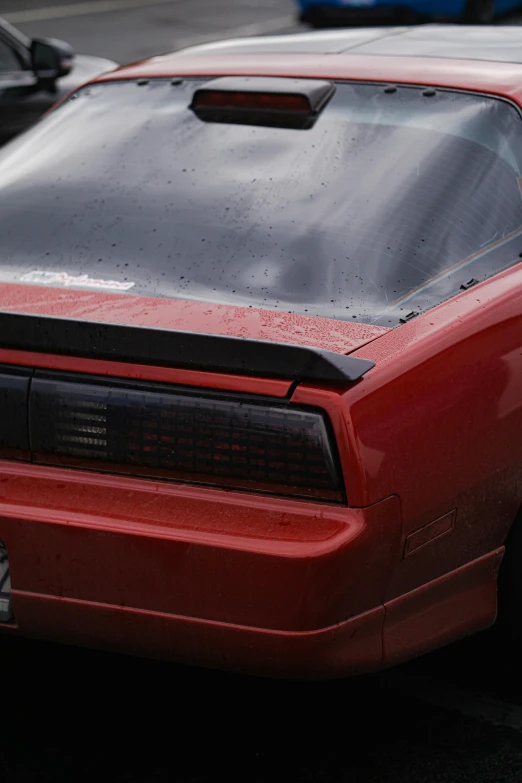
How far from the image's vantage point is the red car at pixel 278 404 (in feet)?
7.36

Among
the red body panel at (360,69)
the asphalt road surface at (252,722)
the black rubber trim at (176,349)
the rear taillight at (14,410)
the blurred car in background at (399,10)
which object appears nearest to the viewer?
the black rubber trim at (176,349)

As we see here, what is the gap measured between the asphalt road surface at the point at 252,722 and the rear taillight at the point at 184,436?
72 cm

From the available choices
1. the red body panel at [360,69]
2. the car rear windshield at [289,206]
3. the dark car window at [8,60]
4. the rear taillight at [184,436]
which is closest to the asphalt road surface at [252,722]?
the rear taillight at [184,436]

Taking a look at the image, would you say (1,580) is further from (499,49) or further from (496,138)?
(499,49)

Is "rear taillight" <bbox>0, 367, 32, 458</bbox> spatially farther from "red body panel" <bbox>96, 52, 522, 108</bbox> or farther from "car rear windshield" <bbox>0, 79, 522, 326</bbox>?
"red body panel" <bbox>96, 52, 522, 108</bbox>

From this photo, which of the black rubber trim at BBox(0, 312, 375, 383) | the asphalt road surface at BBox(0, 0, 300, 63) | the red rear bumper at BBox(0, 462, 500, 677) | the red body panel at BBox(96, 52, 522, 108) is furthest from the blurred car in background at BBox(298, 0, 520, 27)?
the red rear bumper at BBox(0, 462, 500, 677)

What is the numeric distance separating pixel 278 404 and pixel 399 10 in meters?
14.4

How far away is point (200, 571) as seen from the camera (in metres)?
2.25

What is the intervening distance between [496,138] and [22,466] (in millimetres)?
1425

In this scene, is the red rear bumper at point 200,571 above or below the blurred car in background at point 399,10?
above

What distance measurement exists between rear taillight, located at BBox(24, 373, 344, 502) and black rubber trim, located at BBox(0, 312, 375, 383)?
6 cm

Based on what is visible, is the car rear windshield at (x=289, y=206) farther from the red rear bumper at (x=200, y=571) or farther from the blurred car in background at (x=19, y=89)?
the blurred car in background at (x=19, y=89)

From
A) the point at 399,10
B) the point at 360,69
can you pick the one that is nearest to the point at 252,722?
the point at 360,69

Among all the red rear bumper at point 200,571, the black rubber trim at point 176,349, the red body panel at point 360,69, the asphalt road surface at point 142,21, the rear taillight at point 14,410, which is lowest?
the asphalt road surface at point 142,21
